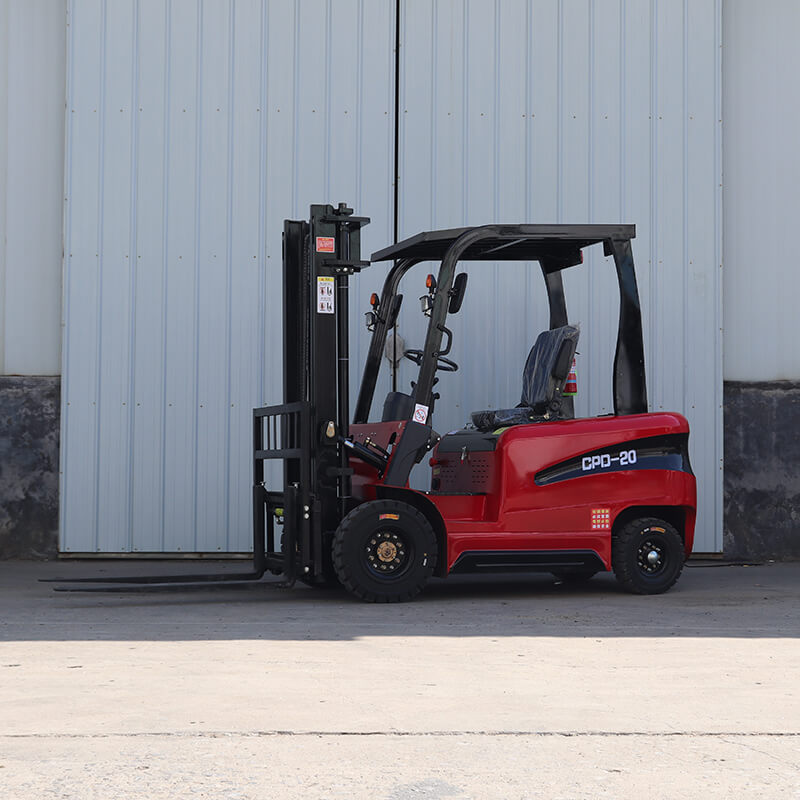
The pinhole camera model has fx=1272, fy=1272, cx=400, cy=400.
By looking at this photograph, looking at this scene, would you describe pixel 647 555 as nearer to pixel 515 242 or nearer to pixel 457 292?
pixel 457 292

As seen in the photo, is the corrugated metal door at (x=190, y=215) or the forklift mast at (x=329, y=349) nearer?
the forklift mast at (x=329, y=349)

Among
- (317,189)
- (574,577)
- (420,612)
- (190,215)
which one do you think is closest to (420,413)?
(420,612)

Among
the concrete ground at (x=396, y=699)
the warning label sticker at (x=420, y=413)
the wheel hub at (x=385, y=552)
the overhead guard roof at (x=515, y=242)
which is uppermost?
the overhead guard roof at (x=515, y=242)

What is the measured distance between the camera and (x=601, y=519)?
28.0 ft

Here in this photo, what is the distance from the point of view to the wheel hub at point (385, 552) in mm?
7938

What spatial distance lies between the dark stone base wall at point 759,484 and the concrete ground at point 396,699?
11.4ft

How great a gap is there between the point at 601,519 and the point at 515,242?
199cm

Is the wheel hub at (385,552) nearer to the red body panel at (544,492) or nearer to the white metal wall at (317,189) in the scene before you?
the red body panel at (544,492)

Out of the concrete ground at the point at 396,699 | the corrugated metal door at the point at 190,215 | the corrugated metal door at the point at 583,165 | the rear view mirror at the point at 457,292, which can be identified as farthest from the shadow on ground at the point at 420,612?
the corrugated metal door at the point at 583,165

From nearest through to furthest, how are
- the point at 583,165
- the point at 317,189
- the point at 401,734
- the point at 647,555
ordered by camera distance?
1. the point at 401,734
2. the point at 647,555
3. the point at 317,189
4. the point at 583,165

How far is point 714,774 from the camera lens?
3666 mm

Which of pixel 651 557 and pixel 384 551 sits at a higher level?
pixel 384 551

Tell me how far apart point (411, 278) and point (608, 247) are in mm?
2704

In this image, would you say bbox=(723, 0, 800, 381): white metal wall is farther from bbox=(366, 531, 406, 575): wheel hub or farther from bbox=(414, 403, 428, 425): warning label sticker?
bbox=(366, 531, 406, 575): wheel hub
